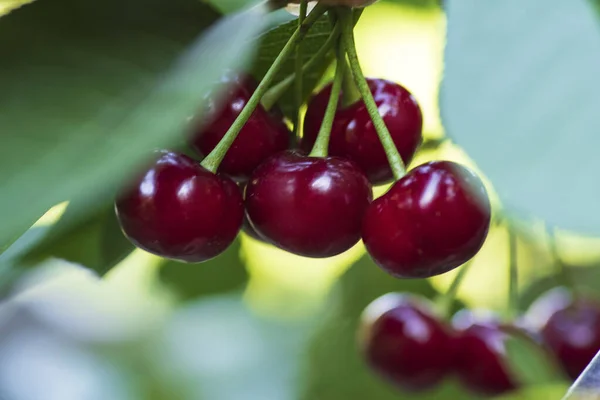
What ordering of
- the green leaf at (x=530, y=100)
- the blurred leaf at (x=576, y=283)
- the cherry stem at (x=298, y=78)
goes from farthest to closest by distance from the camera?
the blurred leaf at (x=576, y=283) → the cherry stem at (x=298, y=78) → the green leaf at (x=530, y=100)

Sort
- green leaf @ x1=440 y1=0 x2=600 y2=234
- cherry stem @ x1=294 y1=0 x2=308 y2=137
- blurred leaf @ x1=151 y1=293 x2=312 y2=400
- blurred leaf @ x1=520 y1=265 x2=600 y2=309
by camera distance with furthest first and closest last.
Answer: blurred leaf @ x1=151 y1=293 x2=312 y2=400 → blurred leaf @ x1=520 y1=265 x2=600 y2=309 → cherry stem @ x1=294 y1=0 x2=308 y2=137 → green leaf @ x1=440 y1=0 x2=600 y2=234

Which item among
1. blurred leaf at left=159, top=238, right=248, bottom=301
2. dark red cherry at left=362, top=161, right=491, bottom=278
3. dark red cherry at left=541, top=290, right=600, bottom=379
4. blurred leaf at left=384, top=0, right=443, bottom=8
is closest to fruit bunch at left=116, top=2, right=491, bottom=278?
dark red cherry at left=362, top=161, right=491, bottom=278

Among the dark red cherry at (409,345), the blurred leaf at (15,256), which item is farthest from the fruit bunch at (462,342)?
the blurred leaf at (15,256)

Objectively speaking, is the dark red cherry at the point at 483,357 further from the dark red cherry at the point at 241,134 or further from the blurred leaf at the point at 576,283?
the dark red cherry at the point at 241,134

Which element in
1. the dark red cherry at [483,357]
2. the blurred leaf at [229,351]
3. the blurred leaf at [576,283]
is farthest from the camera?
the blurred leaf at [229,351]

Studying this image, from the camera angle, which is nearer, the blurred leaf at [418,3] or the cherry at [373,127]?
the cherry at [373,127]

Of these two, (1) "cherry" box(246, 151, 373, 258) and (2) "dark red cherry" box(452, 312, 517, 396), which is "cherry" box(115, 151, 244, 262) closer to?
(1) "cherry" box(246, 151, 373, 258)

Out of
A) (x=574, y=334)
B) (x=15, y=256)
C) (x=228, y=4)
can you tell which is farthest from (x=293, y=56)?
(x=574, y=334)

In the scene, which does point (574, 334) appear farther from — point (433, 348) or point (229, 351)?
point (229, 351)
